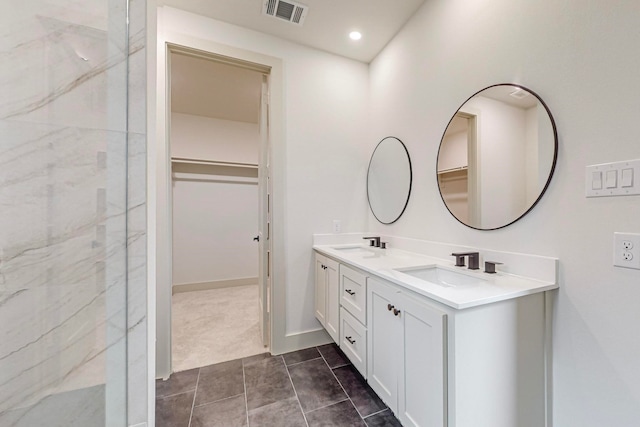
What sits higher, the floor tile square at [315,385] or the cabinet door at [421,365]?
the cabinet door at [421,365]

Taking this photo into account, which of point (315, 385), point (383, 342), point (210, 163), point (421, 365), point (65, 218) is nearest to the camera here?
point (65, 218)

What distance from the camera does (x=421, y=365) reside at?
103cm

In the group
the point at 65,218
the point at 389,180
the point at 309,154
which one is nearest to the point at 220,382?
the point at 65,218

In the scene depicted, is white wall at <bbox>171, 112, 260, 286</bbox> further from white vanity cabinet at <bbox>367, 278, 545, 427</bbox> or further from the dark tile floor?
white vanity cabinet at <bbox>367, 278, 545, 427</bbox>

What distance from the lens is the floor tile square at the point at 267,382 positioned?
60.4 inches

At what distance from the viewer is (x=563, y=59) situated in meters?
1.04

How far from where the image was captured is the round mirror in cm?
201

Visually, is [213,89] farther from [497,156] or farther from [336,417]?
[336,417]

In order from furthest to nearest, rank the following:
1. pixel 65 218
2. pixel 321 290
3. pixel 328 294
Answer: pixel 321 290 → pixel 328 294 → pixel 65 218

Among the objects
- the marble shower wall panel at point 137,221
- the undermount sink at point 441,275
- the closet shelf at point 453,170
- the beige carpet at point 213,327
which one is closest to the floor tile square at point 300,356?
the beige carpet at point 213,327

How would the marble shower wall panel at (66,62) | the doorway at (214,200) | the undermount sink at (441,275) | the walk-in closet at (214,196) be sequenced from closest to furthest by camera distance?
the marble shower wall panel at (66,62)
the undermount sink at (441,275)
the doorway at (214,200)
the walk-in closet at (214,196)

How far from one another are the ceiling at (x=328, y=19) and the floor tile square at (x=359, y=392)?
8.93 feet

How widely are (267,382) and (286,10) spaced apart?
8.96 feet

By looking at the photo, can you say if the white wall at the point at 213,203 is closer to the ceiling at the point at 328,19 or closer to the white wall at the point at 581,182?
the ceiling at the point at 328,19
